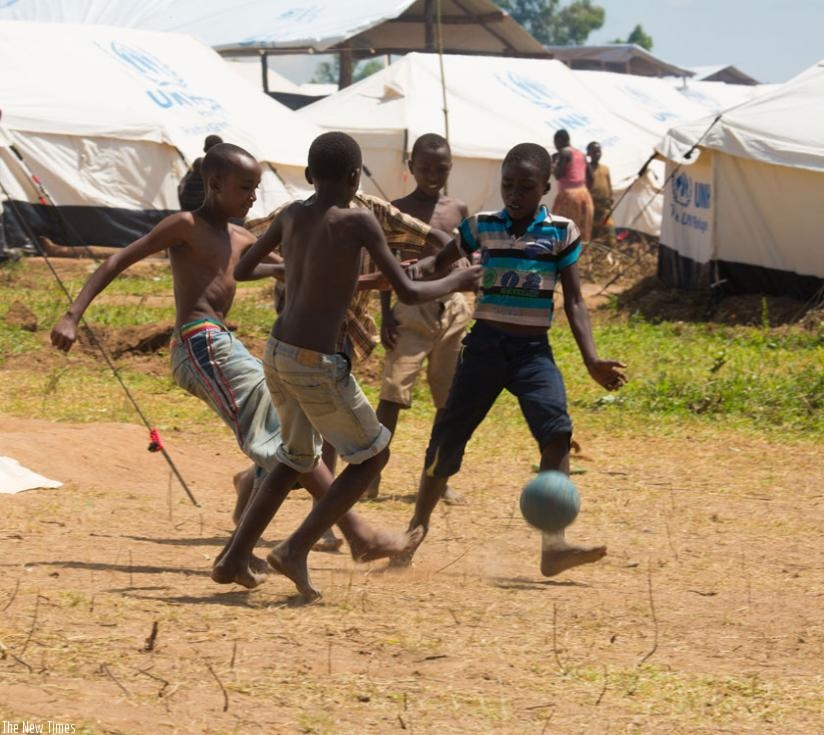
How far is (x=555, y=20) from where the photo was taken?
9712 cm

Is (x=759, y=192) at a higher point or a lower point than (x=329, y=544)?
lower

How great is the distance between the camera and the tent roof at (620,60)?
52.8 meters

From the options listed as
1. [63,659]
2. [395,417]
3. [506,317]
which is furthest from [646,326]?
[63,659]

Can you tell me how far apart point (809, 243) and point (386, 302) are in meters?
8.12

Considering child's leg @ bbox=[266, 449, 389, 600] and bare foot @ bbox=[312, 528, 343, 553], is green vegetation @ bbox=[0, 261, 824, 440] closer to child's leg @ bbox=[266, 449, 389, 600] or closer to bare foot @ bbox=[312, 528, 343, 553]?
bare foot @ bbox=[312, 528, 343, 553]

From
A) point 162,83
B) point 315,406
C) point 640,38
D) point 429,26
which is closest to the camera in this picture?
point 315,406

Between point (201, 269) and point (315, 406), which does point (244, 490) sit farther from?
point (315, 406)

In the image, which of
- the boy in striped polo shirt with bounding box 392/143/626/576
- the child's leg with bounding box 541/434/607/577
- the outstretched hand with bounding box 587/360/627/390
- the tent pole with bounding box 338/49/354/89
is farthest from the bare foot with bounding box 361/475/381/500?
the tent pole with bounding box 338/49/354/89

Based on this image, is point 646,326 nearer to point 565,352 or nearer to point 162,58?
point 565,352

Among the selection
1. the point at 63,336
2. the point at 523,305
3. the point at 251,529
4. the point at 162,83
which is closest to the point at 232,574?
the point at 251,529

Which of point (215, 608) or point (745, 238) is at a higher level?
point (215, 608)

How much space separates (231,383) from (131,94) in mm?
15530

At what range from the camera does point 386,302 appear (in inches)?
271

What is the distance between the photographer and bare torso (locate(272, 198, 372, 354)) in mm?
4555
